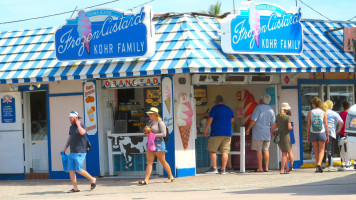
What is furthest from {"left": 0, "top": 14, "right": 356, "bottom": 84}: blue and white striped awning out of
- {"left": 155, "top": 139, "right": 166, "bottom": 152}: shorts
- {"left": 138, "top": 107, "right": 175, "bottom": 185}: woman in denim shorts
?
{"left": 155, "top": 139, "right": 166, "bottom": 152}: shorts

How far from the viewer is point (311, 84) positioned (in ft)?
60.2

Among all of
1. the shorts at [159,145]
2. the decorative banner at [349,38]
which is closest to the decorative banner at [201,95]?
the shorts at [159,145]

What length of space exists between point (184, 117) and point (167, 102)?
1.73ft

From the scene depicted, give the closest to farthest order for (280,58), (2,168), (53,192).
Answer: (53,192) < (280,58) < (2,168)

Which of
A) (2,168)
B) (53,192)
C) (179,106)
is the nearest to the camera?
(53,192)

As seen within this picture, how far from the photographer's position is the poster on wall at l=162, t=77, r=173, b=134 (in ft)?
52.4

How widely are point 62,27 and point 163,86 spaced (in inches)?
118

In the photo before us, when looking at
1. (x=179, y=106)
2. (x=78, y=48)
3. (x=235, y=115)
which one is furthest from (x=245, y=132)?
(x=78, y=48)

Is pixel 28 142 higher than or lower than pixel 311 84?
lower

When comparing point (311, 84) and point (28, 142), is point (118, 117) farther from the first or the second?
point (311, 84)

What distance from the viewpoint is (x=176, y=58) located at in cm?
1554

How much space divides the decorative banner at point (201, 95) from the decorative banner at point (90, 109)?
2816mm

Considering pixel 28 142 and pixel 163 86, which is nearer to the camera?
pixel 163 86

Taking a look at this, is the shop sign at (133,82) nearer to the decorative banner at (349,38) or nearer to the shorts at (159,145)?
the shorts at (159,145)
